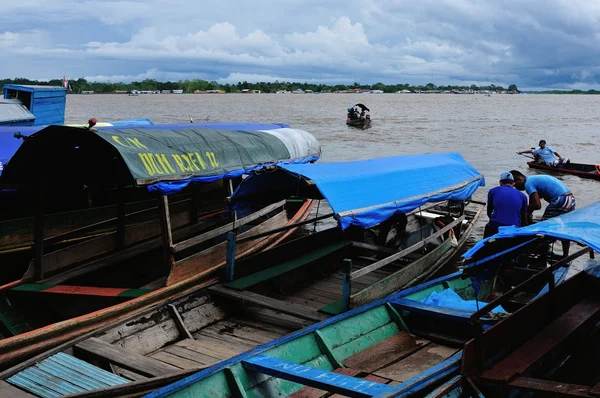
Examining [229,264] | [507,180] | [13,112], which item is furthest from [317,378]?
[13,112]

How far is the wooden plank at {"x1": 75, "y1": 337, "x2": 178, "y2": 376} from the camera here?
5434 millimetres

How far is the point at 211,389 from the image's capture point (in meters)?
4.77

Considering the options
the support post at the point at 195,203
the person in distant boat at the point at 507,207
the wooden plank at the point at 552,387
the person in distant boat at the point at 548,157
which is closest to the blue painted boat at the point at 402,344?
the wooden plank at the point at 552,387

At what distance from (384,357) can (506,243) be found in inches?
82.9

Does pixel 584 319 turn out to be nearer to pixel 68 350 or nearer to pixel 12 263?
pixel 68 350

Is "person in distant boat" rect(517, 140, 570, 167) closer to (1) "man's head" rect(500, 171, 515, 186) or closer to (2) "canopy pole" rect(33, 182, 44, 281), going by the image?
(1) "man's head" rect(500, 171, 515, 186)

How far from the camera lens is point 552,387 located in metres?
4.50

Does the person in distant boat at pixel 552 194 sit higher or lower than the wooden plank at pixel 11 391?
higher

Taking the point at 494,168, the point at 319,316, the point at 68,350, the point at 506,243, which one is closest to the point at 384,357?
the point at 319,316

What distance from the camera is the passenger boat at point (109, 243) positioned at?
22.9ft

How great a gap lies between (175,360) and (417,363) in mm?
2542

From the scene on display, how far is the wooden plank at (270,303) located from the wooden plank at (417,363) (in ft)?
3.63

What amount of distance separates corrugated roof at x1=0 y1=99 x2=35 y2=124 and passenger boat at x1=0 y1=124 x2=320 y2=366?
7947 millimetres

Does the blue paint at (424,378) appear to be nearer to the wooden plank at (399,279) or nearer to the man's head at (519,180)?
the wooden plank at (399,279)
